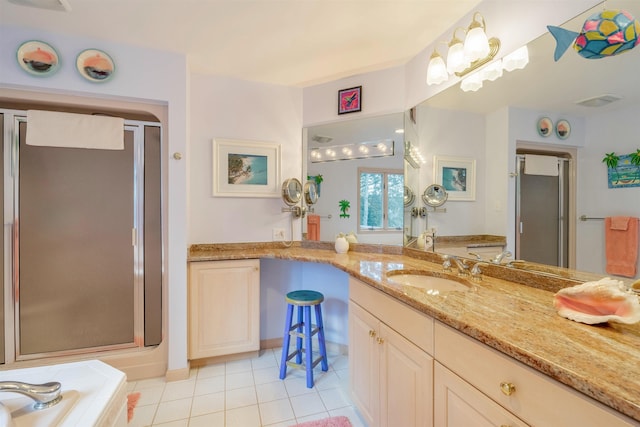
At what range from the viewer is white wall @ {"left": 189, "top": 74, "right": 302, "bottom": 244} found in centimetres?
236

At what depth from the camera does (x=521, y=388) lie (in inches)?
27.8

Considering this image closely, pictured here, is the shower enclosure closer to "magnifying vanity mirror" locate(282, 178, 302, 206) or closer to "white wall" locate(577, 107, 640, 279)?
"magnifying vanity mirror" locate(282, 178, 302, 206)

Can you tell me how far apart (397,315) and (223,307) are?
1.47 metres

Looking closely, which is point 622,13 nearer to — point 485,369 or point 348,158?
point 485,369

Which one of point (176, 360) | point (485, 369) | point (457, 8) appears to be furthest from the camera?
point (176, 360)

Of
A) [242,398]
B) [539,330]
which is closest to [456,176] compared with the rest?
[539,330]

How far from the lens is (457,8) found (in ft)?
5.11

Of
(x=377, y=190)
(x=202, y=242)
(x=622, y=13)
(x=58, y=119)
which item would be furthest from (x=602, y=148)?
(x=58, y=119)

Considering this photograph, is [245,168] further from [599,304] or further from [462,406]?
[599,304]

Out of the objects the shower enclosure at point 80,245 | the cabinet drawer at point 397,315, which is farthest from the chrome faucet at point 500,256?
the shower enclosure at point 80,245

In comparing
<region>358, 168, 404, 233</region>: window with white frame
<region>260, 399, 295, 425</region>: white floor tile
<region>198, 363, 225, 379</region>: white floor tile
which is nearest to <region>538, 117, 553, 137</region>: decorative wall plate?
<region>358, 168, 404, 233</region>: window with white frame

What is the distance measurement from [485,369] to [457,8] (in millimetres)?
1782

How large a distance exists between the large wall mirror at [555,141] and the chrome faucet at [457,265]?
212 millimetres

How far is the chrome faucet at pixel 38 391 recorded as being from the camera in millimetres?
858
